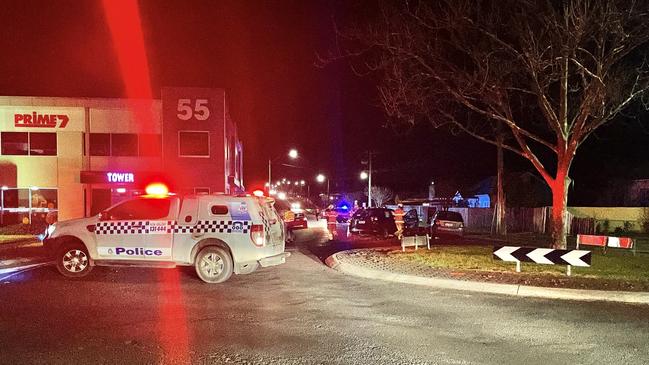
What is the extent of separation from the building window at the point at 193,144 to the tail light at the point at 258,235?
18173mm

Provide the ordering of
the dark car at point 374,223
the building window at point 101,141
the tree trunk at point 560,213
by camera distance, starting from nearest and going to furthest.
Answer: the tree trunk at point 560,213, the dark car at point 374,223, the building window at point 101,141

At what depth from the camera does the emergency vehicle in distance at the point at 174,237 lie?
438 inches

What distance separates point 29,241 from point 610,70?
20630mm

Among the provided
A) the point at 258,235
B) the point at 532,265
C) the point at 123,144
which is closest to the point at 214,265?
the point at 258,235

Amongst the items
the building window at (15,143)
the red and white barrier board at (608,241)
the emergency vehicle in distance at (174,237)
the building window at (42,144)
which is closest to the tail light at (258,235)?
the emergency vehicle in distance at (174,237)

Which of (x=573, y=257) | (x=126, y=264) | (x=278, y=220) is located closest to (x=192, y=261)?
(x=126, y=264)

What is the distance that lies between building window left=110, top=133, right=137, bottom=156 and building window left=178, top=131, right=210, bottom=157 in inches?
104

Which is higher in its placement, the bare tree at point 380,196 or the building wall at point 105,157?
the building wall at point 105,157

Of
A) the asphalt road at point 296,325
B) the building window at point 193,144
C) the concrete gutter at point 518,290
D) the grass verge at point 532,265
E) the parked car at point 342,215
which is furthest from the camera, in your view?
the parked car at point 342,215

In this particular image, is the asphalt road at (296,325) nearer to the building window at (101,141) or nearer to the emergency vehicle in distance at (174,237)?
the emergency vehicle in distance at (174,237)

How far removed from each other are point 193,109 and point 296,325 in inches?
872

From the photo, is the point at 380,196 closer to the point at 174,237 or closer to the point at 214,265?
the point at 214,265

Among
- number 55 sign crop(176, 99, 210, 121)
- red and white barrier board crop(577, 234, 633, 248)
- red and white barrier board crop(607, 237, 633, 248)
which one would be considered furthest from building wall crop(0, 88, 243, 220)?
red and white barrier board crop(607, 237, 633, 248)

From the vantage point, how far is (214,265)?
11.2 meters
